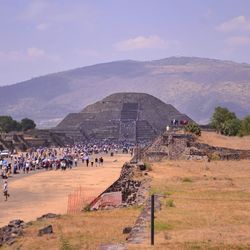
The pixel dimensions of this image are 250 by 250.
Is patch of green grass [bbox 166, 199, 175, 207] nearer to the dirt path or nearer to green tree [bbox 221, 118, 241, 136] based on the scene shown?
the dirt path

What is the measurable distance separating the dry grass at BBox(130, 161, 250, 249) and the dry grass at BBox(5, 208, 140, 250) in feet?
4.67

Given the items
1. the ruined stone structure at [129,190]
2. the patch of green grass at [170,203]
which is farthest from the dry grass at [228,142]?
the patch of green grass at [170,203]

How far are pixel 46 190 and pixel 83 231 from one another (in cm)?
2939

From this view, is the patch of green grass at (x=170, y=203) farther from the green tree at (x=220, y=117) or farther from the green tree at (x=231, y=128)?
the green tree at (x=220, y=117)

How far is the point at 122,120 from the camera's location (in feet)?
597

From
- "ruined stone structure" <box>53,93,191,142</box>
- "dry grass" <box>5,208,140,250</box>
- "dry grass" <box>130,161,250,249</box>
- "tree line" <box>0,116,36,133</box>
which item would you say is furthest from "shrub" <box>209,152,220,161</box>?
"tree line" <box>0,116,36,133</box>

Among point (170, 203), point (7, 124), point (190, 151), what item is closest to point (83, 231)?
point (170, 203)

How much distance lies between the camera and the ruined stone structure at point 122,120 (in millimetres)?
167375

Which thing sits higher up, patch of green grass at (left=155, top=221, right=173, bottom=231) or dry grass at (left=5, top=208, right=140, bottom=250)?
patch of green grass at (left=155, top=221, right=173, bottom=231)

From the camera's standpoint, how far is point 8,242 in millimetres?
20812

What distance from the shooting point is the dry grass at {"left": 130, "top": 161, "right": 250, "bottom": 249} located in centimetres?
1524

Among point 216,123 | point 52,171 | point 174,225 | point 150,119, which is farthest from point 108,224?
point 150,119

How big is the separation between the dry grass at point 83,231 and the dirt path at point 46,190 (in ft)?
24.7

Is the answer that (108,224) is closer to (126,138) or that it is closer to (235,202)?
(235,202)
